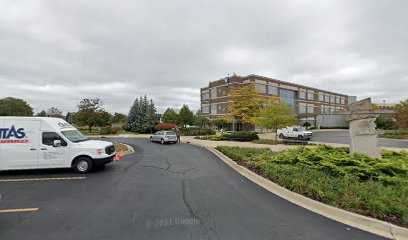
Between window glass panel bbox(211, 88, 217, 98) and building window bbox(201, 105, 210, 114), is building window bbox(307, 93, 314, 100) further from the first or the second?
building window bbox(201, 105, 210, 114)

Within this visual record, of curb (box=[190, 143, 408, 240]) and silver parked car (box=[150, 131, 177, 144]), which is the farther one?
silver parked car (box=[150, 131, 177, 144])

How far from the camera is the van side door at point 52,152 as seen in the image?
764 cm

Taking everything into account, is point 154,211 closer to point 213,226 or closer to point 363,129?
point 213,226

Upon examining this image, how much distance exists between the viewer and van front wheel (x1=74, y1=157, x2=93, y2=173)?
7898mm

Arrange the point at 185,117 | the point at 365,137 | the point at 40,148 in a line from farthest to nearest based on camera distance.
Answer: the point at 185,117, the point at 365,137, the point at 40,148

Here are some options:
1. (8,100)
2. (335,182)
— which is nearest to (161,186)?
(335,182)

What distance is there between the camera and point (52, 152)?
303 inches

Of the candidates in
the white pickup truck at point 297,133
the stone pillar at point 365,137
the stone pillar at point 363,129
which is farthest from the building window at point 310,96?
the stone pillar at point 365,137

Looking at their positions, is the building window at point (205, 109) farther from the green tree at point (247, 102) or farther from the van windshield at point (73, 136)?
the van windshield at point (73, 136)

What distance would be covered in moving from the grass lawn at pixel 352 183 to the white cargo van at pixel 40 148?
7019mm

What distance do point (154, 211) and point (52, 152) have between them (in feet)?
19.4

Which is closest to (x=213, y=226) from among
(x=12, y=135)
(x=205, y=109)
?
(x=12, y=135)

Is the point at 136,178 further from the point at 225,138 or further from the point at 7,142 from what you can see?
the point at 225,138

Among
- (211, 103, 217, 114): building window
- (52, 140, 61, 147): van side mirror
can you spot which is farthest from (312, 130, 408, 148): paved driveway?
(211, 103, 217, 114): building window
